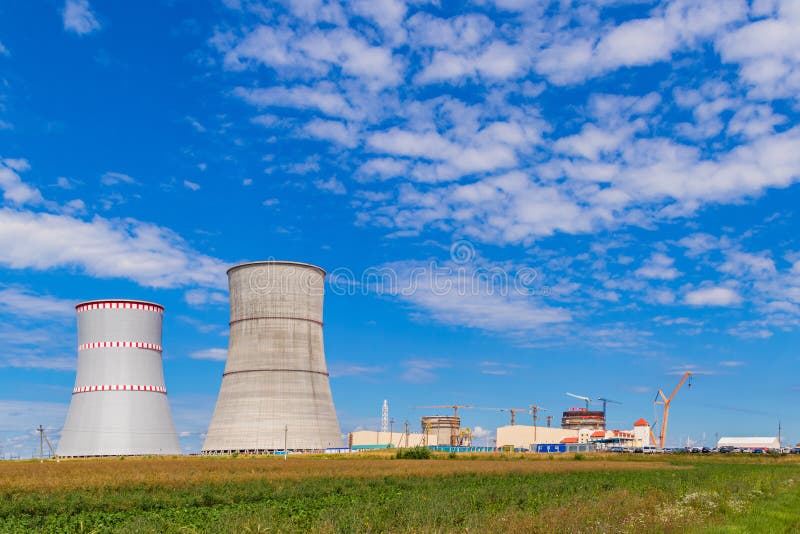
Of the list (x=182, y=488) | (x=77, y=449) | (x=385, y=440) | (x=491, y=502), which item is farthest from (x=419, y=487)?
(x=385, y=440)

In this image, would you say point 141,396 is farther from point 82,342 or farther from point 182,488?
point 182,488

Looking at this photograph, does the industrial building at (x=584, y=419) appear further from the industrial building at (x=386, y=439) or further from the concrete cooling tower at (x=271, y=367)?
the concrete cooling tower at (x=271, y=367)

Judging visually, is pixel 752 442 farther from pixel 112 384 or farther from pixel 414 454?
pixel 112 384

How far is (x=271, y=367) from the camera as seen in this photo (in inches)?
2067

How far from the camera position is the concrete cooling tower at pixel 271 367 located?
173ft

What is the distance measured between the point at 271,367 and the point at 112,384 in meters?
11.3

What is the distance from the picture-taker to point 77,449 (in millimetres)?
51938

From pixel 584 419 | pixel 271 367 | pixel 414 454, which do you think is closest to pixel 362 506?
pixel 271 367

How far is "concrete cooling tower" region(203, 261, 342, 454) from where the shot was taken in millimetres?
52656

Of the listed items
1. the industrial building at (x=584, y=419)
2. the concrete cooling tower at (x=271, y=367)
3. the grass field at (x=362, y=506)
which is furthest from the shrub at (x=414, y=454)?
the industrial building at (x=584, y=419)

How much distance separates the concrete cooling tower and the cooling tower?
231 inches

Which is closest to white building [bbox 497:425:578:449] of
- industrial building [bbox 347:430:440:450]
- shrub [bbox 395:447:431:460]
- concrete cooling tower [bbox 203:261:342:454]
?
industrial building [bbox 347:430:440:450]

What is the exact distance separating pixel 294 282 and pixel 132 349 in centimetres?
1268

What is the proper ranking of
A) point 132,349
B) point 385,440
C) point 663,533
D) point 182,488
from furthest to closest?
point 385,440, point 132,349, point 182,488, point 663,533
